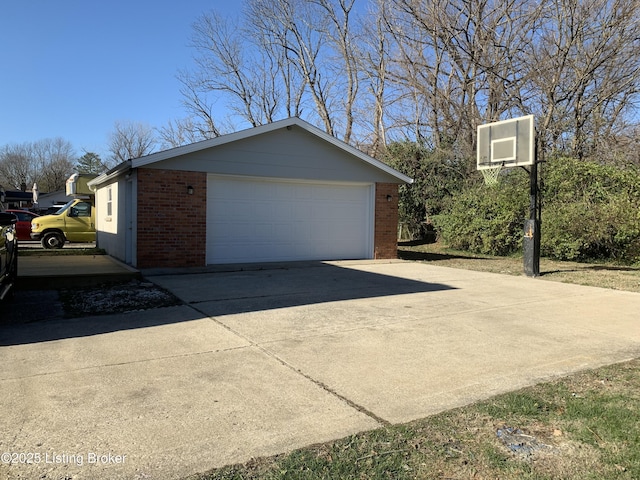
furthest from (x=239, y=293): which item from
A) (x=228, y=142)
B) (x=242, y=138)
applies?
(x=242, y=138)

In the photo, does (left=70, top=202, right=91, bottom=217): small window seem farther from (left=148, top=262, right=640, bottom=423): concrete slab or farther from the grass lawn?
the grass lawn

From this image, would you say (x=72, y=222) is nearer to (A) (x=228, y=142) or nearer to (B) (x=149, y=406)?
(A) (x=228, y=142)

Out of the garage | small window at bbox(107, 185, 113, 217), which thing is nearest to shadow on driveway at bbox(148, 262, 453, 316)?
the garage

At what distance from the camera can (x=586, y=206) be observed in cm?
1500

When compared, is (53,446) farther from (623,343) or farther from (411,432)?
(623,343)

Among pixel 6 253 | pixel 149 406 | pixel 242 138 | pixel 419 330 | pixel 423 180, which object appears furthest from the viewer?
pixel 423 180

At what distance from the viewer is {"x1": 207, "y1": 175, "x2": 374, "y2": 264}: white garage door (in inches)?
481

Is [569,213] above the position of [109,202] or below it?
below

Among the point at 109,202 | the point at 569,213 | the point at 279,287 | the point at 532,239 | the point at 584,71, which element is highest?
the point at 584,71

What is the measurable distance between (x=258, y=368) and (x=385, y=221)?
10.7 metres

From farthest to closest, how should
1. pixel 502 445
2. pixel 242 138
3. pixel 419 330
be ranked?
pixel 242 138, pixel 419 330, pixel 502 445

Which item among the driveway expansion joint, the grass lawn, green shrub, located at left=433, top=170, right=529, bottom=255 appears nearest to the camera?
the grass lawn

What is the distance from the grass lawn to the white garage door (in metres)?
9.45

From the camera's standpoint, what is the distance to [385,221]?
1460cm
